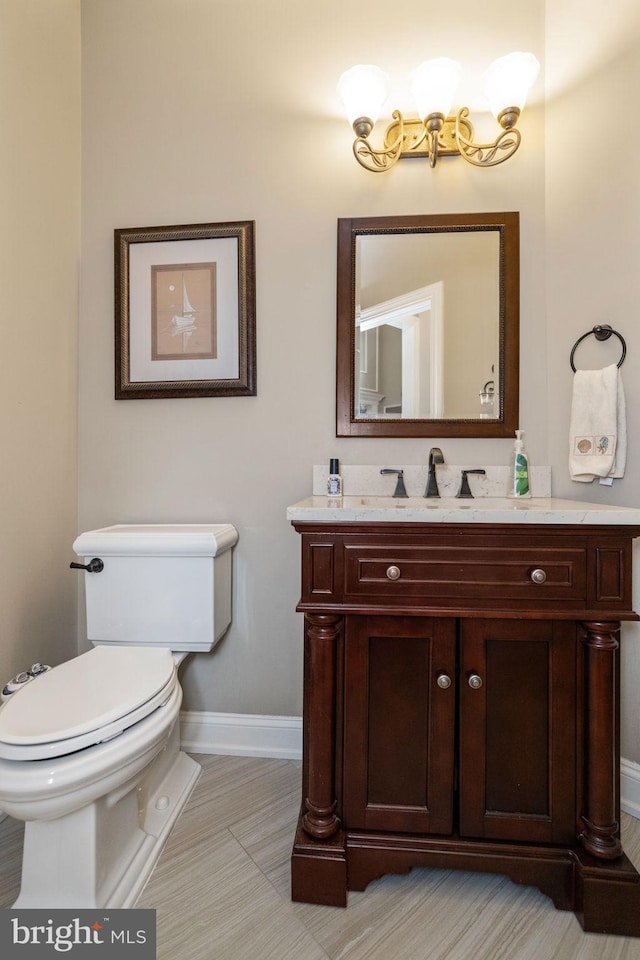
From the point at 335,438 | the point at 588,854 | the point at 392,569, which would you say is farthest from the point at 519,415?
the point at 588,854

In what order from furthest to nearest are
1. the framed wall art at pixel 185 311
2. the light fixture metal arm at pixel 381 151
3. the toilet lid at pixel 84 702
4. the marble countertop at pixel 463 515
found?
the framed wall art at pixel 185 311 → the light fixture metal arm at pixel 381 151 → the marble countertop at pixel 463 515 → the toilet lid at pixel 84 702

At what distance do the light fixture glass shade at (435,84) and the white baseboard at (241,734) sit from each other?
2.12 m

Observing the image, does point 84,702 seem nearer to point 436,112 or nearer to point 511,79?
point 436,112

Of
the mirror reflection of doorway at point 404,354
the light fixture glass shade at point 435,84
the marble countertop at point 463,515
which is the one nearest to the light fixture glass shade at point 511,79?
the light fixture glass shade at point 435,84

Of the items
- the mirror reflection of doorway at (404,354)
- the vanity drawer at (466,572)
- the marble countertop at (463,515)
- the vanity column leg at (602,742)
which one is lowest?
the vanity column leg at (602,742)

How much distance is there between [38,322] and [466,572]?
5.21 feet

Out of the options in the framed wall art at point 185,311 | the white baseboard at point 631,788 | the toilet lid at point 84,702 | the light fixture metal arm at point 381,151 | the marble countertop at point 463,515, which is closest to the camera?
the toilet lid at point 84,702

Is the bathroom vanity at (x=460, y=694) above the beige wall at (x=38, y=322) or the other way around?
the other way around

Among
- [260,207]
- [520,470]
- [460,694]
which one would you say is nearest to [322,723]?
[460,694]

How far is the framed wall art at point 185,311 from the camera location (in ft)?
5.32

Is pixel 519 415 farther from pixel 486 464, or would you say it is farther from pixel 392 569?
pixel 392 569

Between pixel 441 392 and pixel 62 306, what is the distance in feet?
4.64

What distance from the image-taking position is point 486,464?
1.57 m

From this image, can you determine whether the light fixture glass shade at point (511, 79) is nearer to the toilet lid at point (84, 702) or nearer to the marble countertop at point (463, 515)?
the marble countertop at point (463, 515)
